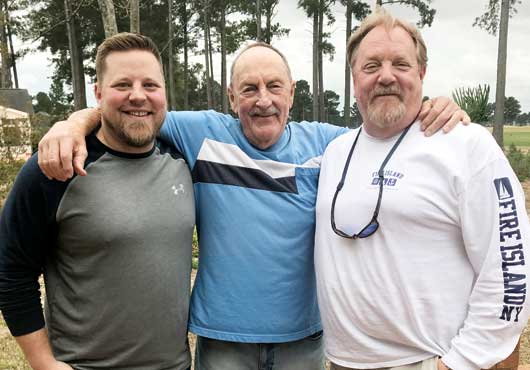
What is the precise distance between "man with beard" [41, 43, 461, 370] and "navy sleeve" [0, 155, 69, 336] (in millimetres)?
452

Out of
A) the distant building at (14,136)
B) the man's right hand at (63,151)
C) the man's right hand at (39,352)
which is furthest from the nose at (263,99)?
the distant building at (14,136)

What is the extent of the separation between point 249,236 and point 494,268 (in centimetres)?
118

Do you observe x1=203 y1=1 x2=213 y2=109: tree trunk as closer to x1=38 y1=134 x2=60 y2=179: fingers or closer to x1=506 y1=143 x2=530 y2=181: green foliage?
x1=506 y1=143 x2=530 y2=181: green foliage

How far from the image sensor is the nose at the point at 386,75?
2.42m

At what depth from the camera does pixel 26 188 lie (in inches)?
86.4

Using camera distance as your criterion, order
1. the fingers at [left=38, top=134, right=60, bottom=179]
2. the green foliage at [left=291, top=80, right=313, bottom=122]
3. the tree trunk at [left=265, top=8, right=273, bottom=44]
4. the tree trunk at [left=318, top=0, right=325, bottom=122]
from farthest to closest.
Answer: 1. the green foliage at [left=291, top=80, right=313, bottom=122]
2. the tree trunk at [left=265, top=8, right=273, bottom=44]
3. the tree trunk at [left=318, top=0, right=325, bottom=122]
4. the fingers at [left=38, top=134, right=60, bottom=179]

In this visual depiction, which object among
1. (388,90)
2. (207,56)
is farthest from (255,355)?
(207,56)

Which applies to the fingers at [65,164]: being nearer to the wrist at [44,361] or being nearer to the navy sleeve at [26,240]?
the navy sleeve at [26,240]

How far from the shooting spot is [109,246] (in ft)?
7.47

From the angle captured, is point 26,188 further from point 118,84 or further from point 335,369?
point 335,369

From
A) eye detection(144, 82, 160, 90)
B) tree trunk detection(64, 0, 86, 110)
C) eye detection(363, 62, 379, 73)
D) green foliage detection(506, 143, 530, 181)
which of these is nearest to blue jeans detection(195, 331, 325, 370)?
eye detection(144, 82, 160, 90)

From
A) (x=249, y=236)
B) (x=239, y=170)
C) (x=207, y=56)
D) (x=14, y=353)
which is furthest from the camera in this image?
(x=207, y=56)

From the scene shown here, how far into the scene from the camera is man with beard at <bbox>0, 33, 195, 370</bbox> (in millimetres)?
2248

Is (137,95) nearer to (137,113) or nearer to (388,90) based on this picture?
(137,113)
